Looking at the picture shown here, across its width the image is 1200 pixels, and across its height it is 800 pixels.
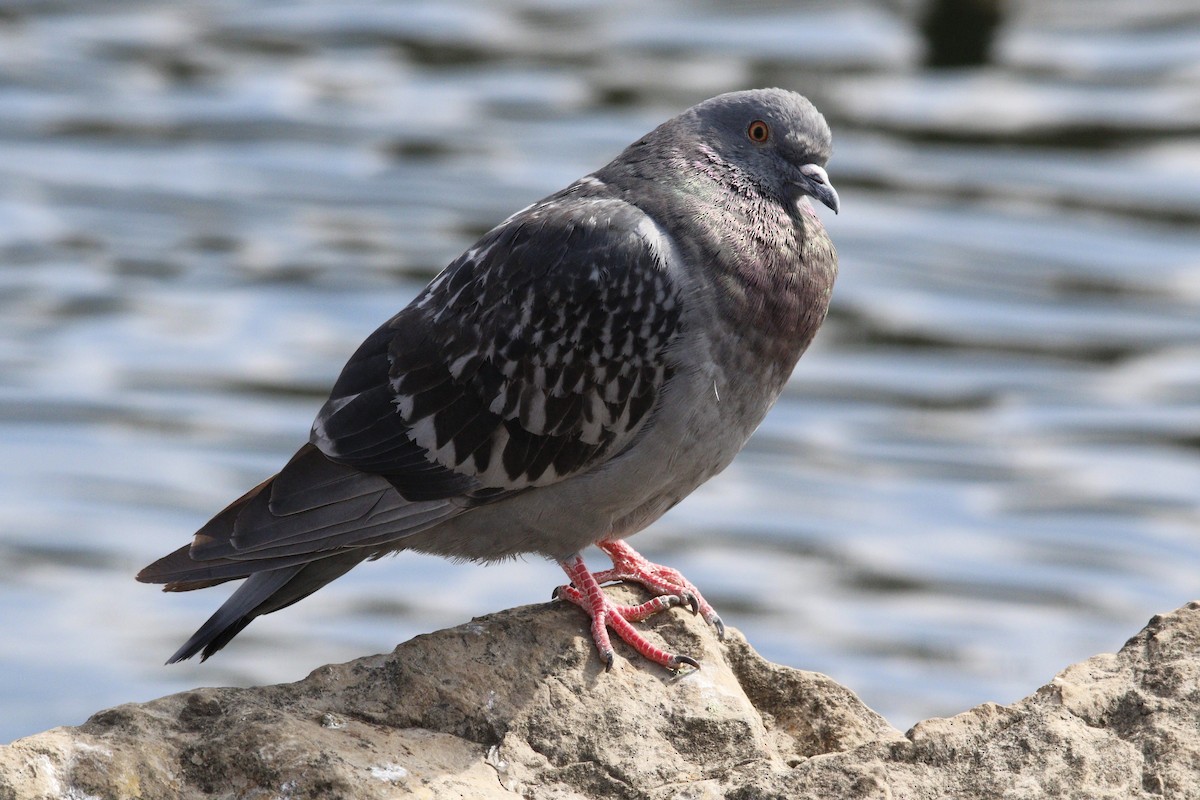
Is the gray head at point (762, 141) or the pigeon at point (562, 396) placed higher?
the gray head at point (762, 141)

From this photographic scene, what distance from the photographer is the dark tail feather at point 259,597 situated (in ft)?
25.7

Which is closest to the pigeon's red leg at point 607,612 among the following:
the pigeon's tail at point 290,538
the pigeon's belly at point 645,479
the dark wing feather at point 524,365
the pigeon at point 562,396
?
the pigeon at point 562,396

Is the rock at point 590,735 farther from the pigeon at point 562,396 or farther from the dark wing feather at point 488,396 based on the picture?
the dark wing feather at point 488,396

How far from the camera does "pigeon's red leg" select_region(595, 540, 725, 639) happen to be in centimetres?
859

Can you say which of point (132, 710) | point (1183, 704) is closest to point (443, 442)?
point (132, 710)

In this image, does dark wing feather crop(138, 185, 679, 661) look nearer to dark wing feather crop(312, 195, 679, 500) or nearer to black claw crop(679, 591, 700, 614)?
dark wing feather crop(312, 195, 679, 500)

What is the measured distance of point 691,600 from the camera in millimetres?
8594

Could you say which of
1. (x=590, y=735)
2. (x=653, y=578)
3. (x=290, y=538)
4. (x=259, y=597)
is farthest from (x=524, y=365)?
(x=590, y=735)

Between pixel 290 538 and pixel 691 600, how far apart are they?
1.89 metres

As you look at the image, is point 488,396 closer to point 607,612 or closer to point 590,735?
point 607,612

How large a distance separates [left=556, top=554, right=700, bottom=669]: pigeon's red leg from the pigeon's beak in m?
2.01

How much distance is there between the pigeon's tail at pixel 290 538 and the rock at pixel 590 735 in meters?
0.59

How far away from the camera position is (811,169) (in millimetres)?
8844

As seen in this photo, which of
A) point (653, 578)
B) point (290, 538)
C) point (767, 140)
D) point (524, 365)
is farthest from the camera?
point (767, 140)
